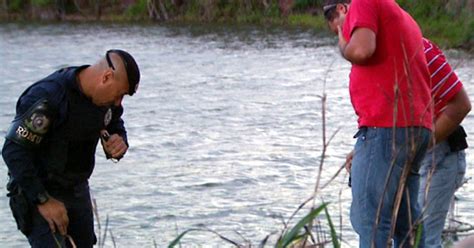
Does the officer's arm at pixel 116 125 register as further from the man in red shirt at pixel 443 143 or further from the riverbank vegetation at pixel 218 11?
the riverbank vegetation at pixel 218 11

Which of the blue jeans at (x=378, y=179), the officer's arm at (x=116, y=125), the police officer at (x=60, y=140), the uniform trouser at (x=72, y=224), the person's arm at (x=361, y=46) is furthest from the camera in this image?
the officer's arm at (x=116, y=125)

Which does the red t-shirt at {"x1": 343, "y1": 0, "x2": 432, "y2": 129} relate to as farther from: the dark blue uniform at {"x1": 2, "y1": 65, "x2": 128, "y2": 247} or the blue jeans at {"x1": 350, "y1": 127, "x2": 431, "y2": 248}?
the dark blue uniform at {"x1": 2, "y1": 65, "x2": 128, "y2": 247}

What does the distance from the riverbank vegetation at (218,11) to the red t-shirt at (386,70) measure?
26344 mm

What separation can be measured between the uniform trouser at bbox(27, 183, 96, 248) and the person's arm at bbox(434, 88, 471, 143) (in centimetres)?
154

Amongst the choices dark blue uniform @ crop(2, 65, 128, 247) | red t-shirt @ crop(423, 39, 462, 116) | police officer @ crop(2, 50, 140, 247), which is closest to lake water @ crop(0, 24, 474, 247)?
red t-shirt @ crop(423, 39, 462, 116)

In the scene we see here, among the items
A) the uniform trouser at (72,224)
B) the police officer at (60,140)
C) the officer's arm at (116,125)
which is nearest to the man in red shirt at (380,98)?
the police officer at (60,140)

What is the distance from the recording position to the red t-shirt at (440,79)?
4.89 meters

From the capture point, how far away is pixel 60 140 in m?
4.74

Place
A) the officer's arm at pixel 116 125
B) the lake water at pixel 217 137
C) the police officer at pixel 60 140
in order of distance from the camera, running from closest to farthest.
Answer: the police officer at pixel 60 140 → the officer's arm at pixel 116 125 → the lake water at pixel 217 137

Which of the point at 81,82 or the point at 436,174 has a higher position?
the point at 81,82

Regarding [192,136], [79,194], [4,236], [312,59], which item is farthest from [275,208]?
[312,59]

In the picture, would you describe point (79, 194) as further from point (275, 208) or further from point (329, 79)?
point (329, 79)

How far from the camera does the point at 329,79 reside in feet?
74.1

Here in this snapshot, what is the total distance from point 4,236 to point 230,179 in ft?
11.9
